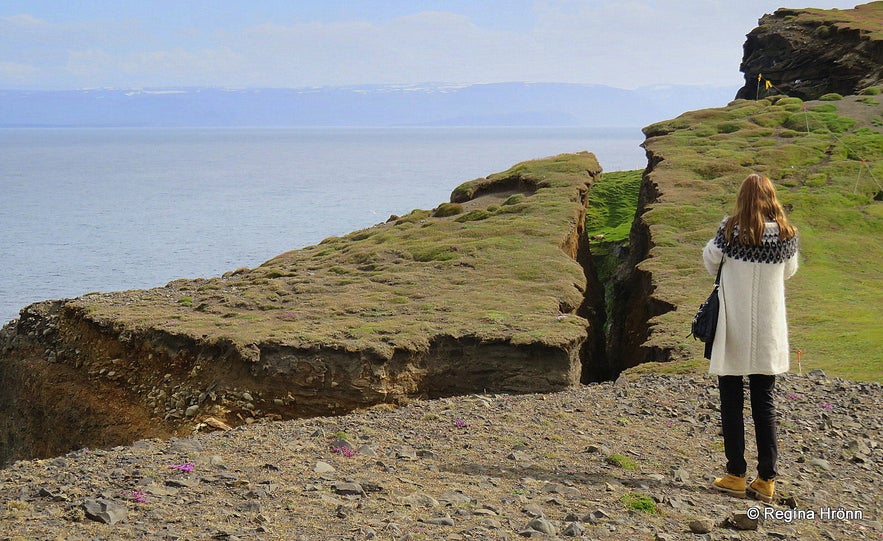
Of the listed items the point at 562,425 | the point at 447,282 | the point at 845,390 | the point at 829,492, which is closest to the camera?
the point at 829,492

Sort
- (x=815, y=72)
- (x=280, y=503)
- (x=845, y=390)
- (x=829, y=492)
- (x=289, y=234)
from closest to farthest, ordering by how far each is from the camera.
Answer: (x=280, y=503) → (x=829, y=492) → (x=845, y=390) → (x=815, y=72) → (x=289, y=234)

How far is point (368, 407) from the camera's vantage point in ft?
74.0

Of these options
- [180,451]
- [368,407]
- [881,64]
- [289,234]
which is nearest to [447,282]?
[368,407]

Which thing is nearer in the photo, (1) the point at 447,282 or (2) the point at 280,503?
(2) the point at 280,503

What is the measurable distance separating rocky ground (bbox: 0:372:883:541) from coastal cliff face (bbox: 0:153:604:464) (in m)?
5.79

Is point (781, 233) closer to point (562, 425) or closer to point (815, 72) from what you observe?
point (562, 425)

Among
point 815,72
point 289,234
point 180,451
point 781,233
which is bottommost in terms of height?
point 289,234

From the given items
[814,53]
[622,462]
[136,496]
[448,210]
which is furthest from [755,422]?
[814,53]

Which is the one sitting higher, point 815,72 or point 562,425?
point 815,72

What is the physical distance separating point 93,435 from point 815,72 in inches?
2885

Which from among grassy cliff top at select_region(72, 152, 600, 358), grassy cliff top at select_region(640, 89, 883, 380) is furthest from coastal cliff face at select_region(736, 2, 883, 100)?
grassy cliff top at select_region(72, 152, 600, 358)

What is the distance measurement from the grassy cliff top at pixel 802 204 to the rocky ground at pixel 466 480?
7755 millimetres

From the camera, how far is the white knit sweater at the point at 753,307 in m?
11.5

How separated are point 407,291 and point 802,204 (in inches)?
939
